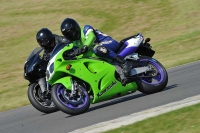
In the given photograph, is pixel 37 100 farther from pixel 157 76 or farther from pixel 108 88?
pixel 157 76

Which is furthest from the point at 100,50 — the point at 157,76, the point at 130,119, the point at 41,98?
the point at 130,119

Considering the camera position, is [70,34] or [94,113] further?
[70,34]

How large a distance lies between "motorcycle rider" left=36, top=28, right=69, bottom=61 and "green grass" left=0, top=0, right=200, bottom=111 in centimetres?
263

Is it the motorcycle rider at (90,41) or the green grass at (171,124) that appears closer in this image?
the green grass at (171,124)

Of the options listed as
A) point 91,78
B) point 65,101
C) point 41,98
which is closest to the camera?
point 65,101

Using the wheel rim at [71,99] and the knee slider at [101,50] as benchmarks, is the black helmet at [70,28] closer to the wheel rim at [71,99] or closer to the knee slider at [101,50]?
the knee slider at [101,50]

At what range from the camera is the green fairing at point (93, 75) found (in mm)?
8211

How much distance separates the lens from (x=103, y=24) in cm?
2353

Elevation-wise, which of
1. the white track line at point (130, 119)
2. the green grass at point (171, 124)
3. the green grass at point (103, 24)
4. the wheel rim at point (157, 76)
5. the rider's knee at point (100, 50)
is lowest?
the green grass at point (103, 24)

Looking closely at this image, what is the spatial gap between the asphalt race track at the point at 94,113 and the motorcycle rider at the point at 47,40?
1187mm

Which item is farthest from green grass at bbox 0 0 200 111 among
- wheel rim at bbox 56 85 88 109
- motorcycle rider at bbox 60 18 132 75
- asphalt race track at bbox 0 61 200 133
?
wheel rim at bbox 56 85 88 109

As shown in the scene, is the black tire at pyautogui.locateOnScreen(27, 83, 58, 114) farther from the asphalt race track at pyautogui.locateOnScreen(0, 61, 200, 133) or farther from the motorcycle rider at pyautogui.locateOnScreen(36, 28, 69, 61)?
the motorcycle rider at pyautogui.locateOnScreen(36, 28, 69, 61)

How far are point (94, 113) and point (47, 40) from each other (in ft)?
5.87

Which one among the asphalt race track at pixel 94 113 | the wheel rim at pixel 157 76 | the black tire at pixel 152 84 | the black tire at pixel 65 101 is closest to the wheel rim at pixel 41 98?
the asphalt race track at pixel 94 113
